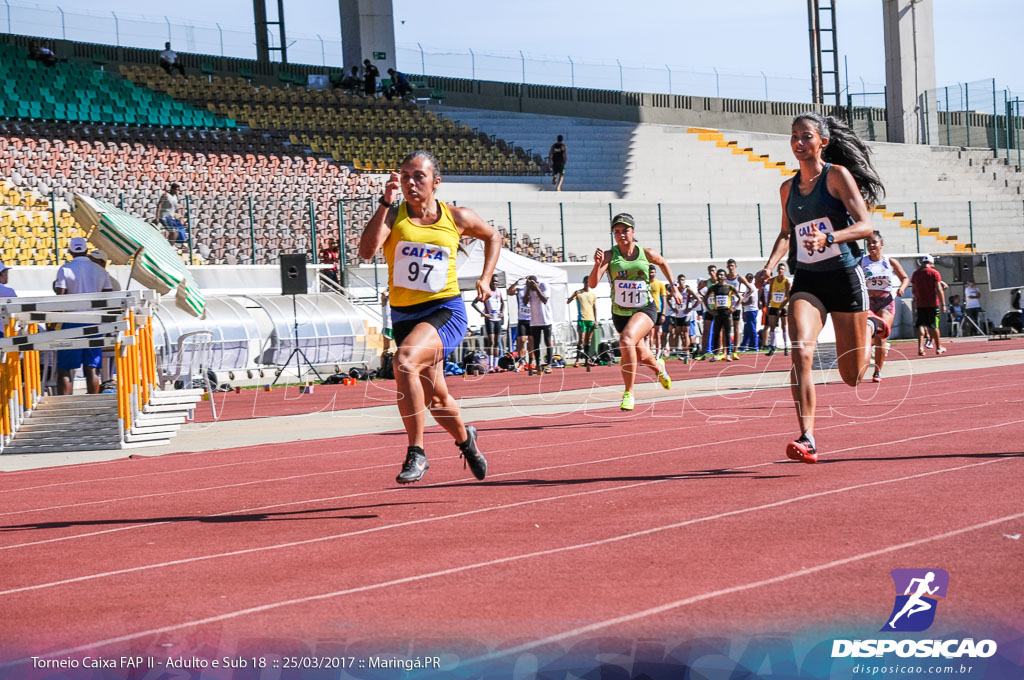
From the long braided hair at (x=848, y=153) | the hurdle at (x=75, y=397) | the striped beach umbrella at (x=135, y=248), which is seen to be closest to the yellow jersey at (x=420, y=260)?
the long braided hair at (x=848, y=153)

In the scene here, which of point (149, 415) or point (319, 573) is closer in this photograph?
point (319, 573)

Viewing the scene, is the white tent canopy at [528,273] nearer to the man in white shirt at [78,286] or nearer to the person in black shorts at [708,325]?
the person in black shorts at [708,325]

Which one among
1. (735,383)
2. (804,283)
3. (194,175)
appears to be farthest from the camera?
(194,175)

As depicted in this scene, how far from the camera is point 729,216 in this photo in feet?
124

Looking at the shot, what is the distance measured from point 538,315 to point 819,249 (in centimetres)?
1731

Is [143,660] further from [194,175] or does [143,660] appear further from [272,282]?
[194,175]

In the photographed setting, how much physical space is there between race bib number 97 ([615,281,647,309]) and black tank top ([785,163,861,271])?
5199 millimetres

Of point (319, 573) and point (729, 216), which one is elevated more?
point (729, 216)

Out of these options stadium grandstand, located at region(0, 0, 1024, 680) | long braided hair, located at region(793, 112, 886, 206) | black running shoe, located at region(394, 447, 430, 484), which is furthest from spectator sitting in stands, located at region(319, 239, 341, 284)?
black running shoe, located at region(394, 447, 430, 484)

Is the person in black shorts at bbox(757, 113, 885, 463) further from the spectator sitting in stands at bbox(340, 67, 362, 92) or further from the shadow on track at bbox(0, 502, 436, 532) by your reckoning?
the spectator sitting in stands at bbox(340, 67, 362, 92)

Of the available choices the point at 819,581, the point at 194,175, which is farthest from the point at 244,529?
the point at 194,175

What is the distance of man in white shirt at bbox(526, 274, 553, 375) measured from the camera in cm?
2505

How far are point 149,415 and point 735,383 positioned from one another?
341 inches

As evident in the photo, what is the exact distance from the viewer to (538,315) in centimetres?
2533
